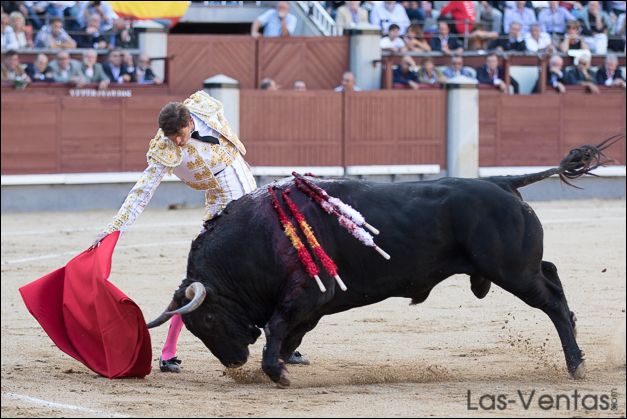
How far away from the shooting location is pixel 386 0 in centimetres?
1603

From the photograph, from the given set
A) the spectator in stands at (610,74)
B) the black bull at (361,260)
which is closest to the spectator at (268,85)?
the spectator in stands at (610,74)

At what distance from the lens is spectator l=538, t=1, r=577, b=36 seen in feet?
54.9

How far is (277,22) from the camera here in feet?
52.8

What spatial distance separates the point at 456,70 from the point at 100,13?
402cm

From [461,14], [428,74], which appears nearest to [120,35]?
[428,74]

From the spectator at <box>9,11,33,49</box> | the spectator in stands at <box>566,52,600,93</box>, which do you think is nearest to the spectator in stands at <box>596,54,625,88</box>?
the spectator in stands at <box>566,52,600,93</box>

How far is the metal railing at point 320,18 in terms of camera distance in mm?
16422

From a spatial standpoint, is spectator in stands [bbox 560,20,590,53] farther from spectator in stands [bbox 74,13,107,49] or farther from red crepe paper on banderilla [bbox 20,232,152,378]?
red crepe paper on banderilla [bbox 20,232,152,378]

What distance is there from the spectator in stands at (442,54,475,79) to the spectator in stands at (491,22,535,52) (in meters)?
0.54

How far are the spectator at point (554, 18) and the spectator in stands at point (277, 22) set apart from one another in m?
3.02

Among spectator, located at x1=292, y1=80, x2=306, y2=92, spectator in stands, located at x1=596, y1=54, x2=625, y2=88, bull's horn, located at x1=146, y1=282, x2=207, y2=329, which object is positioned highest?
spectator in stands, located at x1=596, y1=54, x2=625, y2=88

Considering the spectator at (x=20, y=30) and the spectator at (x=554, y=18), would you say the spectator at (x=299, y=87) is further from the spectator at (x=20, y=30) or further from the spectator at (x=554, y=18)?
the spectator at (x=554, y=18)

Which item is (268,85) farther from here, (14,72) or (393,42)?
(14,72)

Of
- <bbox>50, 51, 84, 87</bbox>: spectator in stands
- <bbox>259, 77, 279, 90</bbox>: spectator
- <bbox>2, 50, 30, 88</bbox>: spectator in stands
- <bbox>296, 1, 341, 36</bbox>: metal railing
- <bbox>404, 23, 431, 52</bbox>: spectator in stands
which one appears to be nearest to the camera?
<bbox>2, 50, 30, 88</bbox>: spectator in stands
